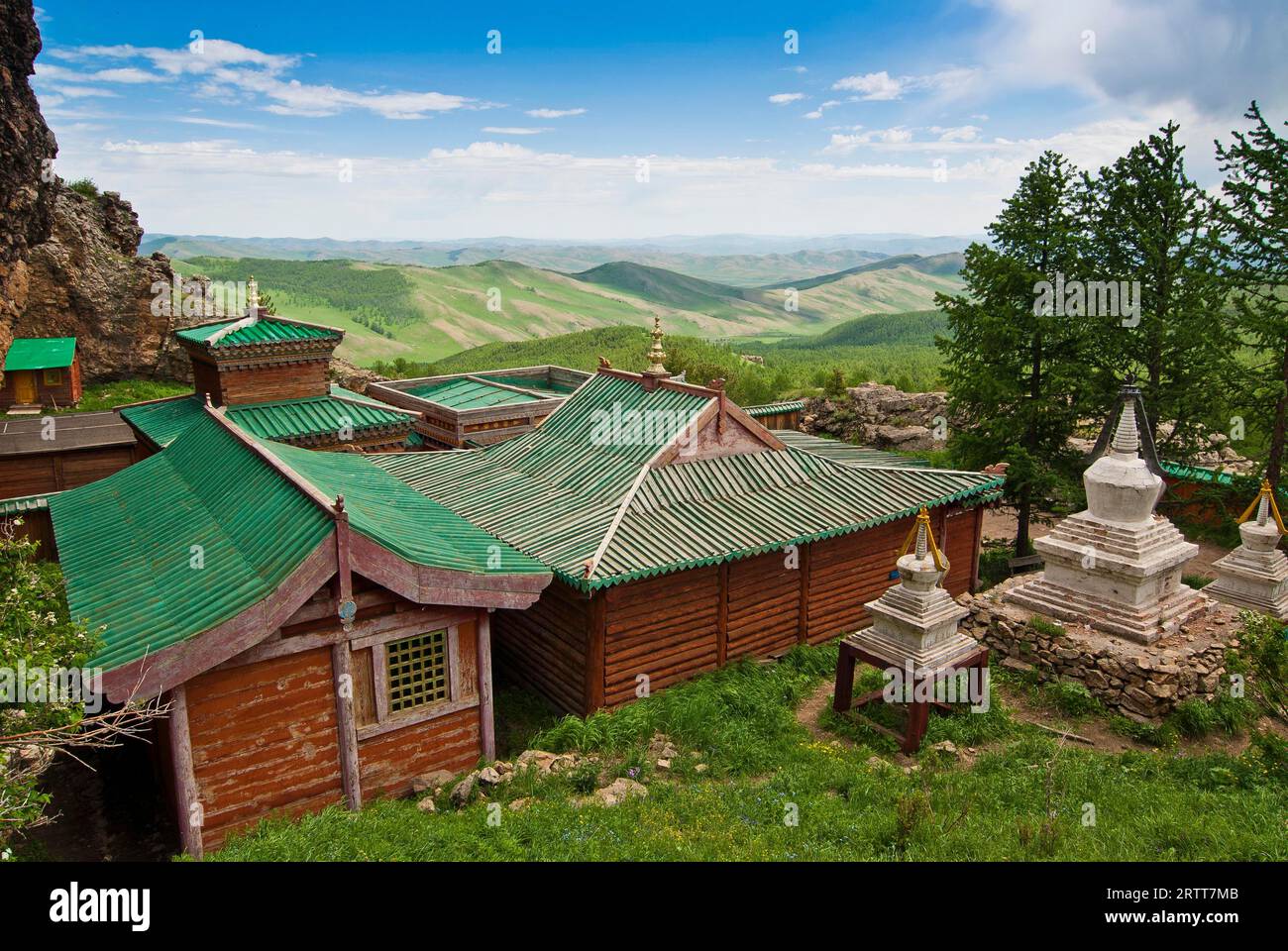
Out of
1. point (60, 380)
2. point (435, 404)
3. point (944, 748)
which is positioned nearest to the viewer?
point (944, 748)

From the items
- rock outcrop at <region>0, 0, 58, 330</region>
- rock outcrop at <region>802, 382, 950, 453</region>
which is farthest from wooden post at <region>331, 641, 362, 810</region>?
rock outcrop at <region>802, 382, 950, 453</region>

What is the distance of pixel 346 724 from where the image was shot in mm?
11602

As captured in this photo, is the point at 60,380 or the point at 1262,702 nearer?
the point at 1262,702

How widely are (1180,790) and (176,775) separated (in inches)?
511

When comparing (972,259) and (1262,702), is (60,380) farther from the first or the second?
(1262,702)

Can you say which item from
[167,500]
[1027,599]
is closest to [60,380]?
[167,500]

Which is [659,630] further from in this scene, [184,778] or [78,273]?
[78,273]

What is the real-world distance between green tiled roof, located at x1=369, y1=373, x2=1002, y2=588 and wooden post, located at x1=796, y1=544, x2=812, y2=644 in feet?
2.96

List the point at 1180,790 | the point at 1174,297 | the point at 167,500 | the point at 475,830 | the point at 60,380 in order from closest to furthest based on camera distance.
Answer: the point at 475,830 → the point at 1180,790 → the point at 167,500 → the point at 1174,297 → the point at 60,380

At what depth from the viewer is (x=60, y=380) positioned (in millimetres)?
37469

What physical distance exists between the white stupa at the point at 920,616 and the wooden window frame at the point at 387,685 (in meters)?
6.53

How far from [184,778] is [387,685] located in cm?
267

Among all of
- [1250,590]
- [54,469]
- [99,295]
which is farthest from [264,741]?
[99,295]

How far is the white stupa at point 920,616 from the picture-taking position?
13.1 metres
